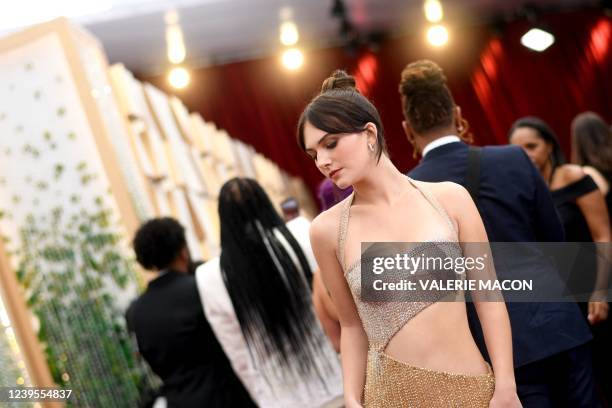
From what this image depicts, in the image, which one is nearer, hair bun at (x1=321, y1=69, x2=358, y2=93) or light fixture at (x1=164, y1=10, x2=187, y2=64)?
hair bun at (x1=321, y1=69, x2=358, y2=93)

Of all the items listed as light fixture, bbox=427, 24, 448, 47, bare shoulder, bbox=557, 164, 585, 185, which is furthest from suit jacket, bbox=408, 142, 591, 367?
light fixture, bbox=427, 24, 448, 47

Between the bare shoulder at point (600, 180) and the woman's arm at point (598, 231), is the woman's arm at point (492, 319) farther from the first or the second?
the bare shoulder at point (600, 180)

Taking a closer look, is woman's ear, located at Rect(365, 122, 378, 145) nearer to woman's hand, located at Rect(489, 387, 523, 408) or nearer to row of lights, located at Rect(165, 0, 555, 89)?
woman's hand, located at Rect(489, 387, 523, 408)

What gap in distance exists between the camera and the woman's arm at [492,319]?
165 cm

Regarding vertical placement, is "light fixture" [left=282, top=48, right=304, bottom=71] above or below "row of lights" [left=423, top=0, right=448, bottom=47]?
above

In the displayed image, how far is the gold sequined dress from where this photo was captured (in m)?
1.64

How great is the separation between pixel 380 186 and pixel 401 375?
384 millimetres

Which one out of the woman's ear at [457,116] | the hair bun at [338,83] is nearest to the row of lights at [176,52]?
the woman's ear at [457,116]

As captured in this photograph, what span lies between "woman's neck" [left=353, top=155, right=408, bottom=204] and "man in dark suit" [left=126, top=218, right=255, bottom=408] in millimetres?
1349

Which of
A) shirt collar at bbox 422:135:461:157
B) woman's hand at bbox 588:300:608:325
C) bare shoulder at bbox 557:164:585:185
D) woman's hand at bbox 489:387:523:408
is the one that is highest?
shirt collar at bbox 422:135:461:157

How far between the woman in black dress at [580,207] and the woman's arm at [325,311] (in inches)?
35.7

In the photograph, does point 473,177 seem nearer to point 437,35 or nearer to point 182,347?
point 182,347

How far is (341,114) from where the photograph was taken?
63.7 inches

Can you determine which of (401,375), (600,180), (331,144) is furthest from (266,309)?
(600,180)
